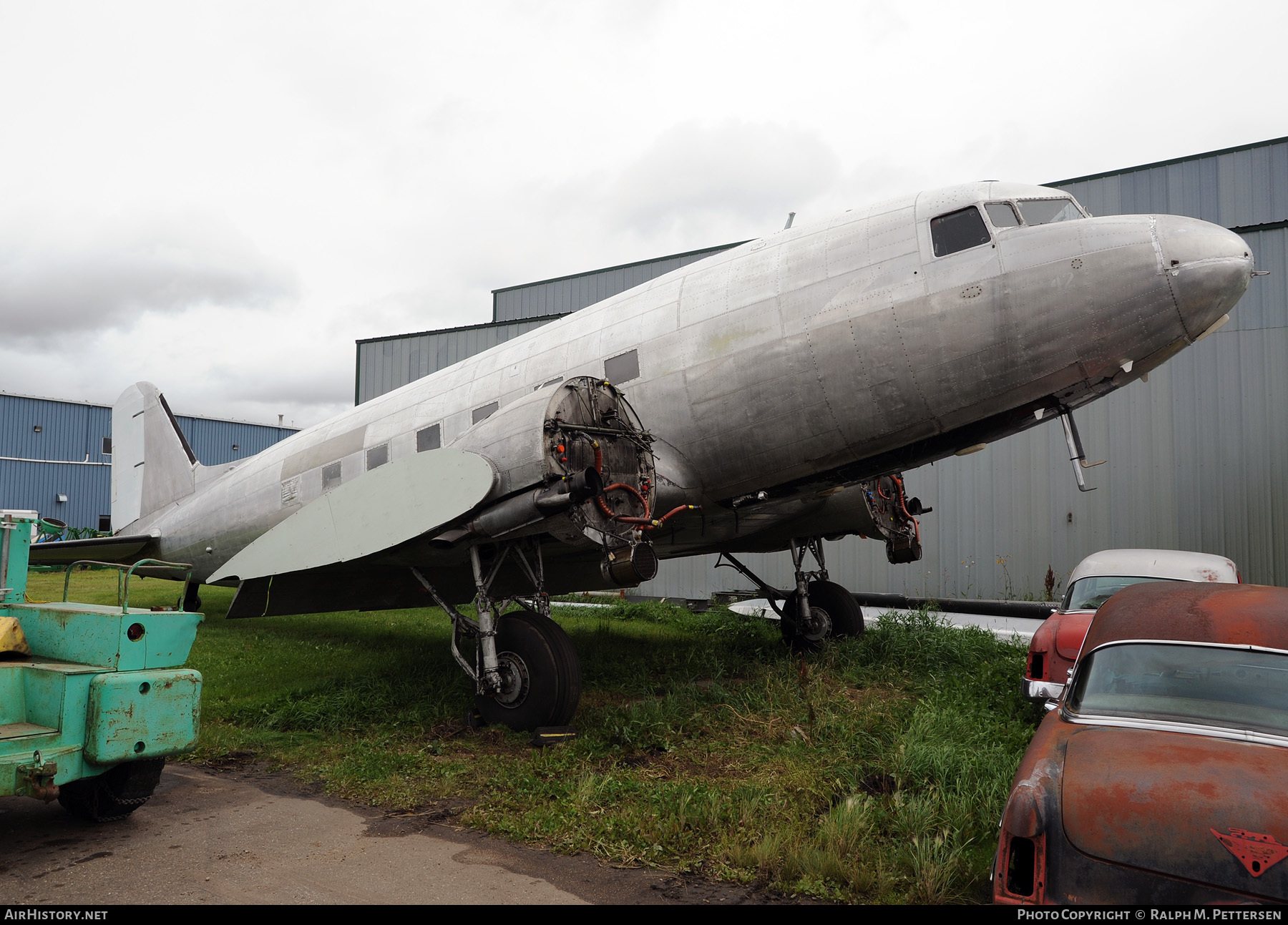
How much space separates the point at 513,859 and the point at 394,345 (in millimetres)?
20045

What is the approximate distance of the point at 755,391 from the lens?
7.11 m

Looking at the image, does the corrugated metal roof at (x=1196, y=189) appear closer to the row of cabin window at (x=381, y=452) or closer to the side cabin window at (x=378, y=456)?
the row of cabin window at (x=381, y=452)

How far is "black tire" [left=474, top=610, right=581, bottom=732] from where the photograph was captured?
666cm

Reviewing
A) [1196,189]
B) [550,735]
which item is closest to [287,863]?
[550,735]

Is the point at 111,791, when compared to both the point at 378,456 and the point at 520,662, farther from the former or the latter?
the point at 378,456

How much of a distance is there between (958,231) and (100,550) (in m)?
12.5

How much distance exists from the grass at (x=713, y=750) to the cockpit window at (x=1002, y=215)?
402 cm

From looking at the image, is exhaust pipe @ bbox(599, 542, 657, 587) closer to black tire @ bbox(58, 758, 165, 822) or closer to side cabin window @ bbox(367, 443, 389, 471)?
black tire @ bbox(58, 758, 165, 822)

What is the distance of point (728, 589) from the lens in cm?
1762

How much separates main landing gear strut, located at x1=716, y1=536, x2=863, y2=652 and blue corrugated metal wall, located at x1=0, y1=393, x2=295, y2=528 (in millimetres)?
35654

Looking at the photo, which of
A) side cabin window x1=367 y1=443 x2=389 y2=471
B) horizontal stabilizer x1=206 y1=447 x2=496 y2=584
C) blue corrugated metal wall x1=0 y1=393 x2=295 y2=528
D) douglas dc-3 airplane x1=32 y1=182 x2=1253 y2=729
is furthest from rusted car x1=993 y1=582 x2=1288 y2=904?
blue corrugated metal wall x1=0 y1=393 x2=295 y2=528

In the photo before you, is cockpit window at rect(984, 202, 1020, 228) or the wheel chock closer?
the wheel chock
